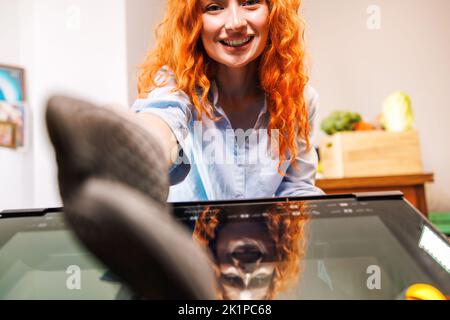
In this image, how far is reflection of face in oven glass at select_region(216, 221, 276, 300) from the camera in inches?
10.2

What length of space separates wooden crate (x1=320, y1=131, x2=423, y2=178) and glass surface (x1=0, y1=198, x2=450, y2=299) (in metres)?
1.18

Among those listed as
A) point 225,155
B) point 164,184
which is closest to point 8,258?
point 164,184

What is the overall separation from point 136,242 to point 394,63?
202 cm

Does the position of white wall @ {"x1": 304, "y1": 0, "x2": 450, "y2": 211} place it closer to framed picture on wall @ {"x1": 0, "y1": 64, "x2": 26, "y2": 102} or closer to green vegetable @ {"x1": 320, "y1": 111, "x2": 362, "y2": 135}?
green vegetable @ {"x1": 320, "y1": 111, "x2": 362, "y2": 135}

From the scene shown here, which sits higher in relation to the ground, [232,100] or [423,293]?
[232,100]

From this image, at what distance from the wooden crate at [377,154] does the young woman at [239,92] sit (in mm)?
721

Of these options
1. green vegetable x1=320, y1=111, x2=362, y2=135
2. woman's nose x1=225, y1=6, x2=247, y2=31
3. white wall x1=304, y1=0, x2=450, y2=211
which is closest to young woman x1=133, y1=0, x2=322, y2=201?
woman's nose x1=225, y1=6, x2=247, y2=31

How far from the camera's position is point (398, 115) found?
166cm

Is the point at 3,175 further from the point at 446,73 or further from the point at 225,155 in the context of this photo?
the point at 446,73

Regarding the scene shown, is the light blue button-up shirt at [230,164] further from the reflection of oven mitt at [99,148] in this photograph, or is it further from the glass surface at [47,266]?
the reflection of oven mitt at [99,148]

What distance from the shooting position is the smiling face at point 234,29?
2.40 ft

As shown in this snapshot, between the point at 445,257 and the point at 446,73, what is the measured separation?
1.92 m

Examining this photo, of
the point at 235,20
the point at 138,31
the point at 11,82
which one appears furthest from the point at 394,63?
the point at 11,82

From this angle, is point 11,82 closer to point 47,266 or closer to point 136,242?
point 47,266
